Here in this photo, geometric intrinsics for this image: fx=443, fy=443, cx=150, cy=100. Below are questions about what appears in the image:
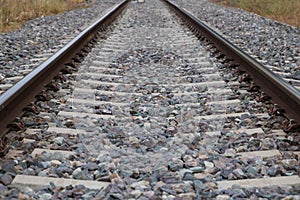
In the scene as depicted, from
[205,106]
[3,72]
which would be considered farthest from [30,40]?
[205,106]

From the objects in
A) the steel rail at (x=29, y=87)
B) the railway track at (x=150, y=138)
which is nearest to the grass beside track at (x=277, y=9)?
the railway track at (x=150, y=138)

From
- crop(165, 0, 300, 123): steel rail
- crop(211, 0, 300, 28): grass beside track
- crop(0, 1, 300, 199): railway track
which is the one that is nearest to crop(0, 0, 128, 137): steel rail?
crop(0, 1, 300, 199): railway track

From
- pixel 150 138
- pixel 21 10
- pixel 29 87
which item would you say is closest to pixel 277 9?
pixel 21 10

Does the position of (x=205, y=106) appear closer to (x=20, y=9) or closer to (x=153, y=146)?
(x=153, y=146)

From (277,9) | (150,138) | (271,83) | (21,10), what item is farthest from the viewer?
(277,9)

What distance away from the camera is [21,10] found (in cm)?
1098

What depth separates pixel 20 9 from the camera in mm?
10945

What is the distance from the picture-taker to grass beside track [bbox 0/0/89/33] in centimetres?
952

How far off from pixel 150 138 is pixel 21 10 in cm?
888

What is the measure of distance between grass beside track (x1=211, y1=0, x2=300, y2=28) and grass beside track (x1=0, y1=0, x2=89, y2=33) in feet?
19.6

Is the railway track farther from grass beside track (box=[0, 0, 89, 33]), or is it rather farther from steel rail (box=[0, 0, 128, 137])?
grass beside track (box=[0, 0, 89, 33])

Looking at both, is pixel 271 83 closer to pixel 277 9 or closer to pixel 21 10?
pixel 21 10

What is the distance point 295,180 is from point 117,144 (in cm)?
116

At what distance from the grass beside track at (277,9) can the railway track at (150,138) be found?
6314mm
